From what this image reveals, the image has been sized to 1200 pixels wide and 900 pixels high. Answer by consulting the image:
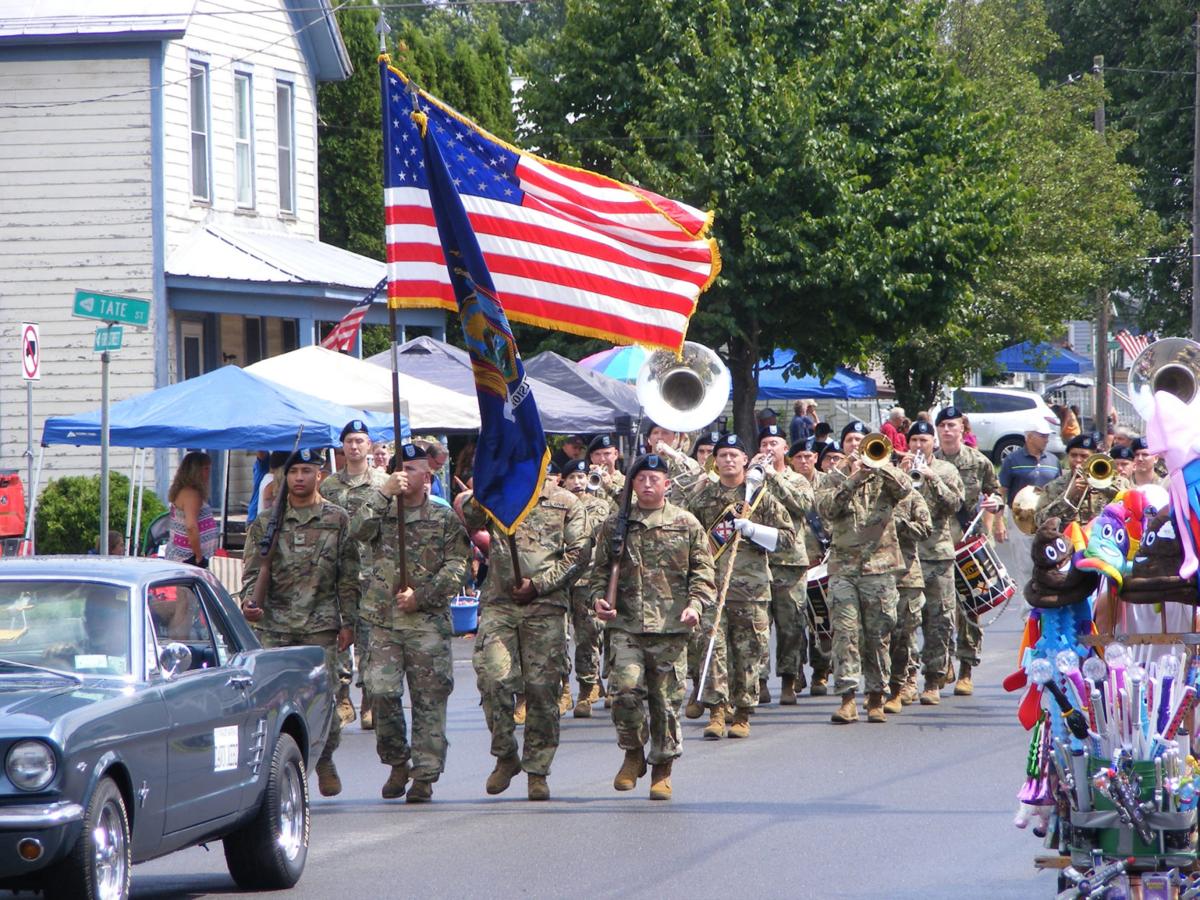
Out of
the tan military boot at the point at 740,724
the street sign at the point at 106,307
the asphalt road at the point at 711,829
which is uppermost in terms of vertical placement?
the street sign at the point at 106,307

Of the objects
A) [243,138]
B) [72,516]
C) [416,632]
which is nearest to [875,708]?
[416,632]

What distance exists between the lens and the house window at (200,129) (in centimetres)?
2644

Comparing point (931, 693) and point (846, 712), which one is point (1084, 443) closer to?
point (931, 693)

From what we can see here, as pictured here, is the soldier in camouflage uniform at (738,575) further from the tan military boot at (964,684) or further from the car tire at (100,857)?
the car tire at (100,857)

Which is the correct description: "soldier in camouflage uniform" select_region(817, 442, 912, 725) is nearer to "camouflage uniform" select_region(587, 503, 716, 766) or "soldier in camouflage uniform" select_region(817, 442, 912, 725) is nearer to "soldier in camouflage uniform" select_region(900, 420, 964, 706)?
"soldier in camouflage uniform" select_region(900, 420, 964, 706)

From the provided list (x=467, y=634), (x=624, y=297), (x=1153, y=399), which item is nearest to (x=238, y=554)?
(x=467, y=634)

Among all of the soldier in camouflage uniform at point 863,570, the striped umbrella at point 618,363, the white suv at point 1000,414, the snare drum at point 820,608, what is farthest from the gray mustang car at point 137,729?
the white suv at point 1000,414

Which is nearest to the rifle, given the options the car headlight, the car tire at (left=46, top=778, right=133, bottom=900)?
the car tire at (left=46, top=778, right=133, bottom=900)

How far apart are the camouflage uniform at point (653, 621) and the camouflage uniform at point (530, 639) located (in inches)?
9.6

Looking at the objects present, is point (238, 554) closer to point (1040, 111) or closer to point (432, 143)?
point (432, 143)

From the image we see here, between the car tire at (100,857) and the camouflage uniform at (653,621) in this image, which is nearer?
the car tire at (100,857)

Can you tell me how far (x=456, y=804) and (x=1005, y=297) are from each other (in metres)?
29.7

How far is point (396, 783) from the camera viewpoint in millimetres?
10773

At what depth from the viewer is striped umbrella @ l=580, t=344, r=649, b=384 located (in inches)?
1086
